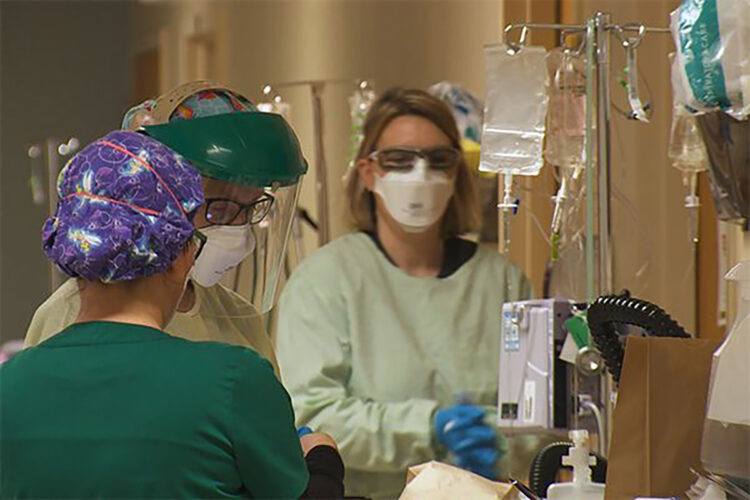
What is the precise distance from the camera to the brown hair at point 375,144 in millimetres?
3359

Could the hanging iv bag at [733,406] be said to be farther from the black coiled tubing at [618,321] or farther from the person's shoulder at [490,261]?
the person's shoulder at [490,261]

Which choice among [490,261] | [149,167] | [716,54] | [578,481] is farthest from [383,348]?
[149,167]

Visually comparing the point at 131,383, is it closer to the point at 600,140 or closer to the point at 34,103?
the point at 600,140

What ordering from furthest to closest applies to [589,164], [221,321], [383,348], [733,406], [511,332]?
[383,348] → [511,332] → [589,164] → [221,321] → [733,406]

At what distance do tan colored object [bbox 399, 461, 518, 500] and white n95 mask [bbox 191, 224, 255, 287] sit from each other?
0.49 m

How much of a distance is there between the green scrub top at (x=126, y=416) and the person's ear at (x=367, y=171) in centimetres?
175

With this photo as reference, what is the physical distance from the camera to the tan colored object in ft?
6.73

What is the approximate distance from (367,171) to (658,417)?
1407mm

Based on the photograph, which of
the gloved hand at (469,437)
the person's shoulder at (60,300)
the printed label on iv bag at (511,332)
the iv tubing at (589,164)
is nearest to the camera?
the person's shoulder at (60,300)

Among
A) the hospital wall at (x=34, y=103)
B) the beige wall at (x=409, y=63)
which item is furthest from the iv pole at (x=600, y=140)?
the hospital wall at (x=34, y=103)

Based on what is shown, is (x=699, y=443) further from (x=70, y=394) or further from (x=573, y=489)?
(x=70, y=394)

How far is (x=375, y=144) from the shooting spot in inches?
133

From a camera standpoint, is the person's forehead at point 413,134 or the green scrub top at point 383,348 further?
the person's forehead at point 413,134

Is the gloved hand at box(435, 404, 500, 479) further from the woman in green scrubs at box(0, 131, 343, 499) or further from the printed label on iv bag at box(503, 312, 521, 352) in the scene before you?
the woman in green scrubs at box(0, 131, 343, 499)
